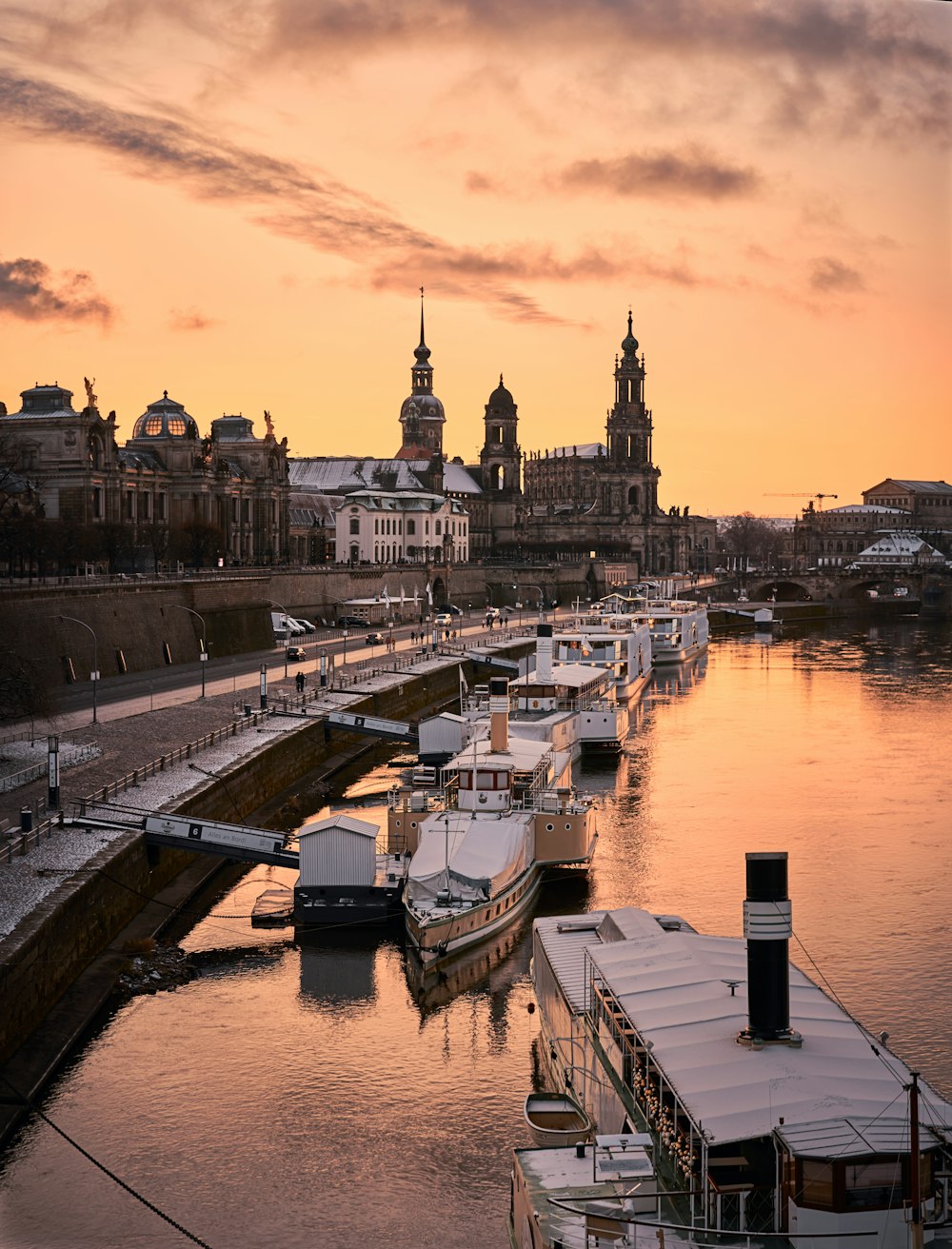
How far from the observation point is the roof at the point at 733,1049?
10.6 metres

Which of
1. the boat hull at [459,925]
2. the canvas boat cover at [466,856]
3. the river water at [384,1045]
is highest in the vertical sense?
the canvas boat cover at [466,856]

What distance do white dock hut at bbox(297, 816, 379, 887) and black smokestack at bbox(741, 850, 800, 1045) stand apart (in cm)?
1146

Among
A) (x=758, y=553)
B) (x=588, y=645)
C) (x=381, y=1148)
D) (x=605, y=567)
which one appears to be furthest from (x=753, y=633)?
(x=758, y=553)

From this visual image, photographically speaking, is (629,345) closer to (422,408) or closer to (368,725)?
(422,408)

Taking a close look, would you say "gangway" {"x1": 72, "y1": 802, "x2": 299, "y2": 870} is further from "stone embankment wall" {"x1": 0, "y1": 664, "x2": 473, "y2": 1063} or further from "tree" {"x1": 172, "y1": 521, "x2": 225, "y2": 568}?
"tree" {"x1": 172, "y1": 521, "x2": 225, "y2": 568}

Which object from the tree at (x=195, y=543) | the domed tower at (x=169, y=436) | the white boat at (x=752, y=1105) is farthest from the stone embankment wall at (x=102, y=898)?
the domed tower at (x=169, y=436)

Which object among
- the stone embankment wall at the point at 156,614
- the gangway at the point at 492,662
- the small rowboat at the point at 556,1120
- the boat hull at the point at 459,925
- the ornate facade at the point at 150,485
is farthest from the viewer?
the ornate facade at the point at 150,485

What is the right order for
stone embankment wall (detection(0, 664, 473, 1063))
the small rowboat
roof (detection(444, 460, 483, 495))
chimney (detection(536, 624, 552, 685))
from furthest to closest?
1. roof (detection(444, 460, 483, 495))
2. chimney (detection(536, 624, 552, 685))
3. stone embankment wall (detection(0, 664, 473, 1063))
4. the small rowboat

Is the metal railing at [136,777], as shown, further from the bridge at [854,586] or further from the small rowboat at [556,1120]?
the bridge at [854,586]

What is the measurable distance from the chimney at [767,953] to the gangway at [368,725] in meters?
26.6

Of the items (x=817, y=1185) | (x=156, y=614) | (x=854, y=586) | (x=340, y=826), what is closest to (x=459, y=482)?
(x=854, y=586)

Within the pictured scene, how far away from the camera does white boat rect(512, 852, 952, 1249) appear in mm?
9859

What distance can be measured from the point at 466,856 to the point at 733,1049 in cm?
1165

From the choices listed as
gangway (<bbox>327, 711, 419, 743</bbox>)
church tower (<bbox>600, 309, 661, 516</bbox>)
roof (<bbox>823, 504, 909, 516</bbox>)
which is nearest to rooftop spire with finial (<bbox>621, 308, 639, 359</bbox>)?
church tower (<bbox>600, 309, 661, 516</bbox>)
